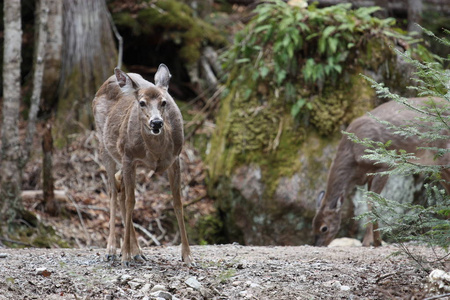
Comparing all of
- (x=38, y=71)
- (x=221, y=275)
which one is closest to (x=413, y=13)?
(x=38, y=71)

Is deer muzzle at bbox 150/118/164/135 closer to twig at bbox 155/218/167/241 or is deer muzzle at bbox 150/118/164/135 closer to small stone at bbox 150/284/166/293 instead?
small stone at bbox 150/284/166/293

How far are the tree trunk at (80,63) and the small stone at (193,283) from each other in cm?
783

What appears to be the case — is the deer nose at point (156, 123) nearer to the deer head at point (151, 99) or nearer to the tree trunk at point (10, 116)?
the deer head at point (151, 99)

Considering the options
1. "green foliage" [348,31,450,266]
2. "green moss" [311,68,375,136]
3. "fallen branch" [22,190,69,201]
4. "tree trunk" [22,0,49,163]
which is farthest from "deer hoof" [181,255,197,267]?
"green moss" [311,68,375,136]

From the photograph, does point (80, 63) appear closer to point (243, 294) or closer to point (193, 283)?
point (193, 283)

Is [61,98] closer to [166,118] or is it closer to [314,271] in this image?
[166,118]

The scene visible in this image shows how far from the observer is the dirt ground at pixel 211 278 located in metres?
4.95

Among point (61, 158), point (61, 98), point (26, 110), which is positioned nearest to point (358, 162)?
point (61, 158)

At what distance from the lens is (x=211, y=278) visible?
5.44 m

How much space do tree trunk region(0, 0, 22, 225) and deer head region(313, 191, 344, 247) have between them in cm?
480

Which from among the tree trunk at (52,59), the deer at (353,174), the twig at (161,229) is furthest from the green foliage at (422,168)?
the tree trunk at (52,59)

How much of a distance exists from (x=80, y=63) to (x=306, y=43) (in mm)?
4926

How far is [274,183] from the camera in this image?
1087 cm

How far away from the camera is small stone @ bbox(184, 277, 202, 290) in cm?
512
